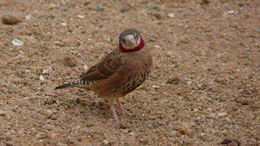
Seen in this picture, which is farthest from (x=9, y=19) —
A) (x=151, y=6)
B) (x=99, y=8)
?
(x=151, y=6)

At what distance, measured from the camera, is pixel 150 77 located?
6.23 m

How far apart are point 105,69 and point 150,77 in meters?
1.29

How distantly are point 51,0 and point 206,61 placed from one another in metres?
3.23

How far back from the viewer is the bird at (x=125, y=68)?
4.87 meters

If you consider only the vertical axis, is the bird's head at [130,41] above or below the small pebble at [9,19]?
above

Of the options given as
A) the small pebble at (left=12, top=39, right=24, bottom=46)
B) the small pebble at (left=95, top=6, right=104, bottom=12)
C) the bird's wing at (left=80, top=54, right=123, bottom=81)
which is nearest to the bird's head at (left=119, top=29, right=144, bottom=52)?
the bird's wing at (left=80, top=54, right=123, bottom=81)

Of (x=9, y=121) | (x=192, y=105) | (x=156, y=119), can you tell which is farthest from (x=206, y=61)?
(x=9, y=121)

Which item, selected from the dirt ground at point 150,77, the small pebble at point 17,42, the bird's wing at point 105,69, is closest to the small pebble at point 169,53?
the dirt ground at point 150,77

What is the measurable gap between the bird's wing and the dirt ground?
393mm

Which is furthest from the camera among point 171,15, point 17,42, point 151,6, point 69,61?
point 151,6

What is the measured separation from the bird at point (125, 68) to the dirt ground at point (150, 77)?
371 mm

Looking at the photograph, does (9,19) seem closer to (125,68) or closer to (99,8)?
(99,8)

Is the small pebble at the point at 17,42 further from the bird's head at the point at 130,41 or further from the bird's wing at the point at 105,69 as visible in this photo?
the bird's head at the point at 130,41

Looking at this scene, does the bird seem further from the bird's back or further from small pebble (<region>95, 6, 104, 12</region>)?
small pebble (<region>95, 6, 104, 12</region>)
